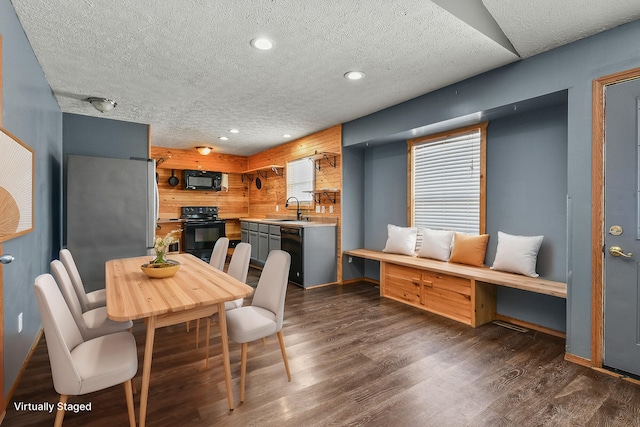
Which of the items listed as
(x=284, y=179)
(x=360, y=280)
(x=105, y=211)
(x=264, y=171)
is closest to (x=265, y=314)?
(x=105, y=211)

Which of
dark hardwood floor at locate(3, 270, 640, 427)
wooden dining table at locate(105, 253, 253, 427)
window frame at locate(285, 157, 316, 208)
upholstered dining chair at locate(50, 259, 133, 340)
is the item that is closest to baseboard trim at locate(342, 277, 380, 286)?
window frame at locate(285, 157, 316, 208)

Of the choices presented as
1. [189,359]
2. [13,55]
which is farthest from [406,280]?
[13,55]

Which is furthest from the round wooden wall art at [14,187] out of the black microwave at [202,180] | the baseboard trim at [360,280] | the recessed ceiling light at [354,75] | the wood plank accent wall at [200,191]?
the black microwave at [202,180]

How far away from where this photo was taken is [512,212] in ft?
11.0

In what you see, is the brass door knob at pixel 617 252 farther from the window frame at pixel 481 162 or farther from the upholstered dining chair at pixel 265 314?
the upholstered dining chair at pixel 265 314

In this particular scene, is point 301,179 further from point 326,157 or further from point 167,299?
point 167,299

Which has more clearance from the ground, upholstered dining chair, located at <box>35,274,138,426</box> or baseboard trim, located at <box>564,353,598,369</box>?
upholstered dining chair, located at <box>35,274,138,426</box>

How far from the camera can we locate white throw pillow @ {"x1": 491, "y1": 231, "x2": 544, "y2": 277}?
3.04m

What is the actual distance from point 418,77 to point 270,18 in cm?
162

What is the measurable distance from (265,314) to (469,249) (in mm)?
2447

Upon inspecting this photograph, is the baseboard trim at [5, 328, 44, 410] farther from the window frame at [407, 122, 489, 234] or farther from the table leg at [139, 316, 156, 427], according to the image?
the window frame at [407, 122, 489, 234]

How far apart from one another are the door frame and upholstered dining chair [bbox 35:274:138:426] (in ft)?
10.1

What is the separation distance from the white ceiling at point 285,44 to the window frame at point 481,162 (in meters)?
0.69

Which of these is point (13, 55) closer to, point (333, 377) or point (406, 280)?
point (333, 377)
